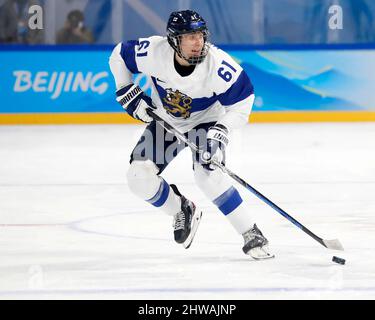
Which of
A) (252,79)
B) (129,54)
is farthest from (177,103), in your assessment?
(252,79)

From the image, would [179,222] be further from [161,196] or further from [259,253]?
[259,253]

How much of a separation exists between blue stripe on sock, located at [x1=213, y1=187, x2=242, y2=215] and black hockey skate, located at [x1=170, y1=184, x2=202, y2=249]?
25cm

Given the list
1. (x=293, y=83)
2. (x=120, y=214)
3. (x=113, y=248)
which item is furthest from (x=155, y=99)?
(x=293, y=83)

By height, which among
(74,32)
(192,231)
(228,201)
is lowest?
(74,32)

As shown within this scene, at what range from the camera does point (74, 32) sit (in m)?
10.8

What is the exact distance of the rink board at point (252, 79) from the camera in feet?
34.0

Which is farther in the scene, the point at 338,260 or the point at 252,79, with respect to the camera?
the point at 252,79

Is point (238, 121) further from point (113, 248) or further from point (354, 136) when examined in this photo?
point (354, 136)

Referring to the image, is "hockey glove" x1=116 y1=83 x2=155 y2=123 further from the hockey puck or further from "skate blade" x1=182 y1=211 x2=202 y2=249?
the hockey puck

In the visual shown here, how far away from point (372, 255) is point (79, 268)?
48.0 inches

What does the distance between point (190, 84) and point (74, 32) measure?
21.5 ft

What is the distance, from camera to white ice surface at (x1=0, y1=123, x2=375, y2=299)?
3873 mm

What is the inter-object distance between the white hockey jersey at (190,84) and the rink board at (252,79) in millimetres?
5621

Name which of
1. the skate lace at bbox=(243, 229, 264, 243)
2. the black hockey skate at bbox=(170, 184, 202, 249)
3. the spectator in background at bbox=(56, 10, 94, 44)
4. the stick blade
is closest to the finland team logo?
the black hockey skate at bbox=(170, 184, 202, 249)
